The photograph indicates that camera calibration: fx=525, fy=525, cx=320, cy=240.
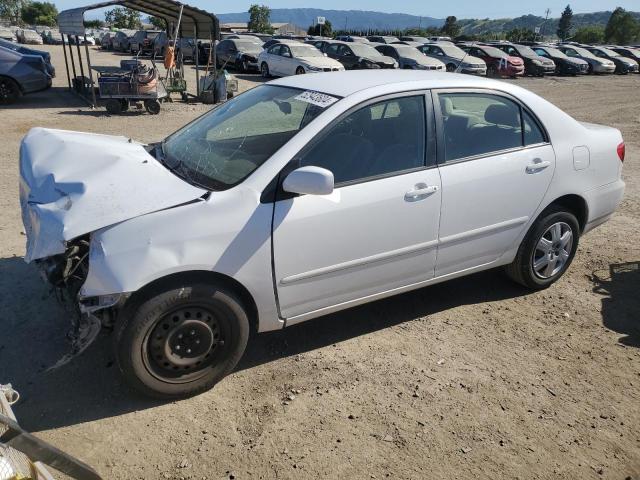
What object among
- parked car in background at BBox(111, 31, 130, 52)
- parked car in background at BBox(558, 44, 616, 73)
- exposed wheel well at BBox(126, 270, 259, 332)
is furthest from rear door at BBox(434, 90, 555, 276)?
parked car in background at BBox(111, 31, 130, 52)

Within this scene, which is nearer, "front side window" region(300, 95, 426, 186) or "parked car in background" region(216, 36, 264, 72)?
"front side window" region(300, 95, 426, 186)

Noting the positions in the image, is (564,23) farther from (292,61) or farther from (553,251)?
(553,251)

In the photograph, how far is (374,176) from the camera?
323 cm

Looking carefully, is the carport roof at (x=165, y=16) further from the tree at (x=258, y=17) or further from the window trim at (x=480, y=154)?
the tree at (x=258, y=17)

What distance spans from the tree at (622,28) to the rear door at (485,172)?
80835 millimetres

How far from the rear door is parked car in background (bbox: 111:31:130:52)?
3422 cm

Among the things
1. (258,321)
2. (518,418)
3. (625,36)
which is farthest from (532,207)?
(625,36)

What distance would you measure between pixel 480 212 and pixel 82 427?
2.77 metres

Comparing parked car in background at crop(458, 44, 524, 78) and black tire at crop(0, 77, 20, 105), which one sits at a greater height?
parked car in background at crop(458, 44, 524, 78)

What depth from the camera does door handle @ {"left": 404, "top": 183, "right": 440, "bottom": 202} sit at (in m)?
3.28

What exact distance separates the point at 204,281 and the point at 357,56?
2064 cm

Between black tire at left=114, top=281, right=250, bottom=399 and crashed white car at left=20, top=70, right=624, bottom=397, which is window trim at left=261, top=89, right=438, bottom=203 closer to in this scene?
crashed white car at left=20, top=70, right=624, bottom=397

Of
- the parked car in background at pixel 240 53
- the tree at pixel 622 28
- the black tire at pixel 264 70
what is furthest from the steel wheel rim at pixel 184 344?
the tree at pixel 622 28

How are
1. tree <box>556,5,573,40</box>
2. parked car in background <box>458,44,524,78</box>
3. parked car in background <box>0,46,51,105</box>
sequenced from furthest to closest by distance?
tree <box>556,5,573,40</box>
parked car in background <box>458,44,524,78</box>
parked car in background <box>0,46,51,105</box>
